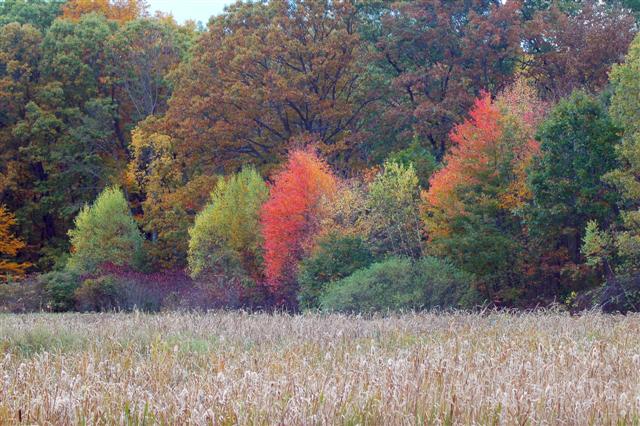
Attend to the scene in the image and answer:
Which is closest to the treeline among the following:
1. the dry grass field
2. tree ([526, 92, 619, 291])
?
tree ([526, 92, 619, 291])

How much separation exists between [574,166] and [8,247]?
31.4 meters

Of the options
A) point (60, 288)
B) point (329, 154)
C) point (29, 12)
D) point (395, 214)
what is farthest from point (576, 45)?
point (29, 12)

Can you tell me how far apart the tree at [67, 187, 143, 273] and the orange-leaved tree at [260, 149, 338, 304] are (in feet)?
31.1

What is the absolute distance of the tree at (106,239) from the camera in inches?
1524

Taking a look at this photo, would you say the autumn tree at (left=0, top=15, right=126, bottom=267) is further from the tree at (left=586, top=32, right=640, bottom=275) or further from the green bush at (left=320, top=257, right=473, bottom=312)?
the tree at (left=586, top=32, right=640, bottom=275)

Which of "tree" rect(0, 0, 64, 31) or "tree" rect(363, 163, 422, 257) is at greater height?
"tree" rect(0, 0, 64, 31)

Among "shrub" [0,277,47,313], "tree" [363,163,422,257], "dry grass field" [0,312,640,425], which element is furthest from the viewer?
"shrub" [0,277,47,313]

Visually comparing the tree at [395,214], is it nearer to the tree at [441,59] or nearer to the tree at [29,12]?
the tree at [441,59]

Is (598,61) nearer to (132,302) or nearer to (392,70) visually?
(392,70)

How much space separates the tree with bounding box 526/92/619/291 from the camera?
25.0m

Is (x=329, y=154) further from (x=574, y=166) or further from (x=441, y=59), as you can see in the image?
(x=574, y=166)

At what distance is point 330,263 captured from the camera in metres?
30.0

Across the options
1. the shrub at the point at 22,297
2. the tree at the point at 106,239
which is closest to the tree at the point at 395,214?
the tree at the point at 106,239

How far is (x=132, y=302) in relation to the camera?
116ft
